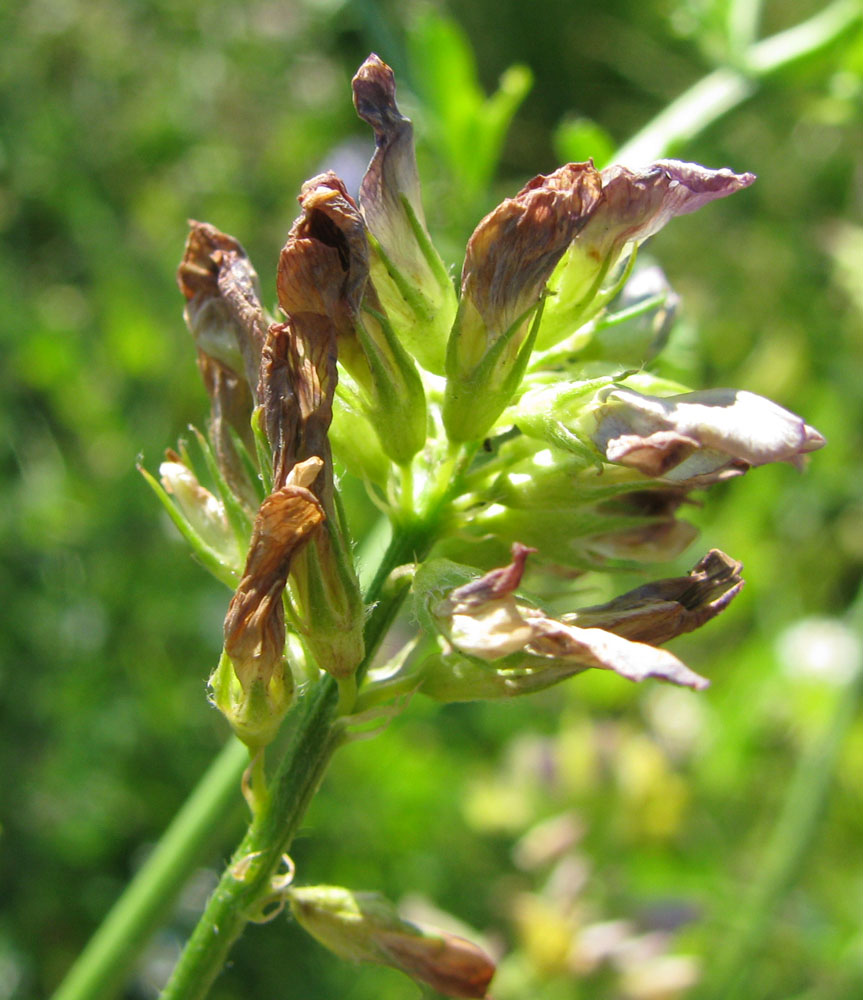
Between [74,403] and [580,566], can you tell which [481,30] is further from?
[580,566]

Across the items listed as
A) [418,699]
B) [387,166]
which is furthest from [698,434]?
[418,699]

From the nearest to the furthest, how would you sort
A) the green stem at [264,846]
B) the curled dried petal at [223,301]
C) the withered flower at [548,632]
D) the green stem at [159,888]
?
the withered flower at [548,632]
the green stem at [264,846]
the curled dried petal at [223,301]
the green stem at [159,888]

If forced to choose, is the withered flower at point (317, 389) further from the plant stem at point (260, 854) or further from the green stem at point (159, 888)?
the green stem at point (159, 888)

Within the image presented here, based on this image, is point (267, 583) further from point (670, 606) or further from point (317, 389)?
point (670, 606)

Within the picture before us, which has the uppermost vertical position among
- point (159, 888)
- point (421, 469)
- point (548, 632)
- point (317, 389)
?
point (317, 389)

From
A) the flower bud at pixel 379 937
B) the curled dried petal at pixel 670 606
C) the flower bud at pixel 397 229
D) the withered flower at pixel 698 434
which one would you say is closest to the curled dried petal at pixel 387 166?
the flower bud at pixel 397 229

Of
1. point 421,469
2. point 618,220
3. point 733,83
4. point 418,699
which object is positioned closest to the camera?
point 618,220

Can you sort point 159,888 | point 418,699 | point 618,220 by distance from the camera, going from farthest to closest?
point 418,699 < point 159,888 < point 618,220
